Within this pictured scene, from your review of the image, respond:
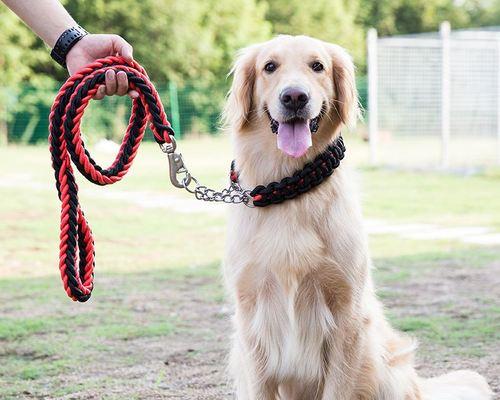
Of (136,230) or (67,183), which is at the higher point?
(67,183)

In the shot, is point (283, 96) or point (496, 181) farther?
point (496, 181)

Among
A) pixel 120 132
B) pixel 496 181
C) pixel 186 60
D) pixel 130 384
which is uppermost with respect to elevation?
pixel 186 60

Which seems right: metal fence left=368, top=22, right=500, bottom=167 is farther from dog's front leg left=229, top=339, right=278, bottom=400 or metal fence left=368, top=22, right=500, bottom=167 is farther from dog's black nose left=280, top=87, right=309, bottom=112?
dog's front leg left=229, top=339, right=278, bottom=400

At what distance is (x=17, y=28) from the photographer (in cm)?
2523

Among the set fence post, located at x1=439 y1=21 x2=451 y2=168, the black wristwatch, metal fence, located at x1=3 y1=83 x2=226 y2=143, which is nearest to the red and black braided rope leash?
the black wristwatch

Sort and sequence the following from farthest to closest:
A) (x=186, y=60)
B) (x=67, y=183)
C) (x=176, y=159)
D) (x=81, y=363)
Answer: (x=186, y=60), (x=81, y=363), (x=176, y=159), (x=67, y=183)

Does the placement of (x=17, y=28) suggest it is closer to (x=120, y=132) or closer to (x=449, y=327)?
(x=120, y=132)

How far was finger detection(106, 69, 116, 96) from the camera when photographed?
105 inches

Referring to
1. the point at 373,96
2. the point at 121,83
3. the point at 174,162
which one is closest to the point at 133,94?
the point at 121,83

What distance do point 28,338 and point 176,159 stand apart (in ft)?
7.15

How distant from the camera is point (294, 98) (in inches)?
121

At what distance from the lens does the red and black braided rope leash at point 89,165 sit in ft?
8.52

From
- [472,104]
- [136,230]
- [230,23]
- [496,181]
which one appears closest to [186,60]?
[230,23]

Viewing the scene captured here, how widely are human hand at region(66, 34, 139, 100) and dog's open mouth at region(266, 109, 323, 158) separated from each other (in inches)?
25.8
